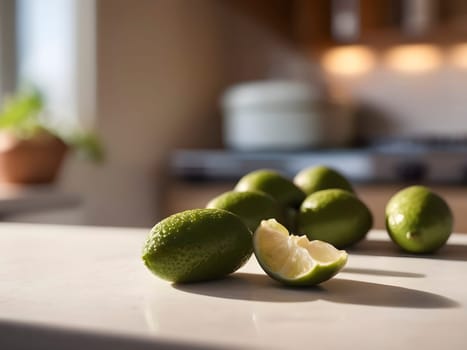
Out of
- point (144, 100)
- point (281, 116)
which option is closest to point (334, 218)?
point (281, 116)

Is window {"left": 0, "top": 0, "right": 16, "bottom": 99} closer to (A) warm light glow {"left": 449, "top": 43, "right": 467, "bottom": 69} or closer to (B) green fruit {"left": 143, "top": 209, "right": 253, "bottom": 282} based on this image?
(A) warm light glow {"left": 449, "top": 43, "right": 467, "bottom": 69}

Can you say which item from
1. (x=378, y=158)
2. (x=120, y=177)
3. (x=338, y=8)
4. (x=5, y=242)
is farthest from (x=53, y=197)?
(x=338, y=8)

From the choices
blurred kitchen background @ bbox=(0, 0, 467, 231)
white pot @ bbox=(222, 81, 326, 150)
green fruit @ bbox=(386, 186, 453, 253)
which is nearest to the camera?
green fruit @ bbox=(386, 186, 453, 253)

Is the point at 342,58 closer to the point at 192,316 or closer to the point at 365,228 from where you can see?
the point at 365,228

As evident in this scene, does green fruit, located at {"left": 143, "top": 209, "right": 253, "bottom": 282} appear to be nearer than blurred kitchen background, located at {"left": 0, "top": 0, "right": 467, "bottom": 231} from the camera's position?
Yes

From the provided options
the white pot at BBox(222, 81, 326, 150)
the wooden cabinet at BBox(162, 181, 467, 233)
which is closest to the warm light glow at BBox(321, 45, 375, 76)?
the white pot at BBox(222, 81, 326, 150)

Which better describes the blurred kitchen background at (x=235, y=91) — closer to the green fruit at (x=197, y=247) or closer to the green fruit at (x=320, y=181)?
the green fruit at (x=320, y=181)

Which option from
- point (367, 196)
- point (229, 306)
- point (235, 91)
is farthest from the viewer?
point (235, 91)

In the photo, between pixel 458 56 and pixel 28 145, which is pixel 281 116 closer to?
pixel 458 56
